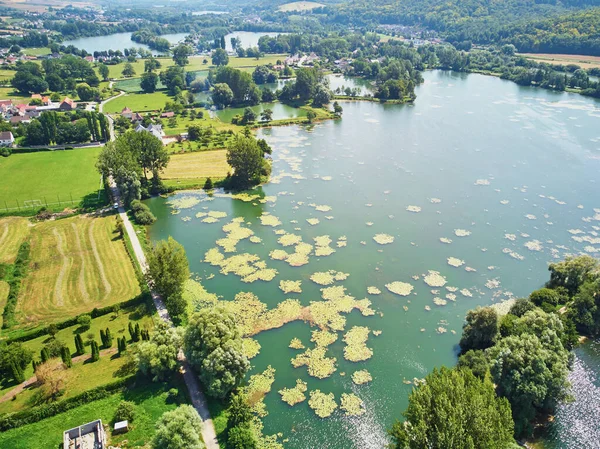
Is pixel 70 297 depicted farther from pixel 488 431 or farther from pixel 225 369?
pixel 488 431

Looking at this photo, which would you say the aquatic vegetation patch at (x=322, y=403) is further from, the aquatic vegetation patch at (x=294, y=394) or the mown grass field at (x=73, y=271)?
the mown grass field at (x=73, y=271)

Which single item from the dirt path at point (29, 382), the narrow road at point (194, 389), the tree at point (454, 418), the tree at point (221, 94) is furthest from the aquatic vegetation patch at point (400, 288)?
the tree at point (221, 94)

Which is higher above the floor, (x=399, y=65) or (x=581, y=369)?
(x=399, y=65)

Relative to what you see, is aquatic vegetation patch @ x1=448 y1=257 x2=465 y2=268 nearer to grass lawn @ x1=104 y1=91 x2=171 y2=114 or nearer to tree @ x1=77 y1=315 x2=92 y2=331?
tree @ x1=77 y1=315 x2=92 y2=331

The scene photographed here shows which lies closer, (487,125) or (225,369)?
(225,369)

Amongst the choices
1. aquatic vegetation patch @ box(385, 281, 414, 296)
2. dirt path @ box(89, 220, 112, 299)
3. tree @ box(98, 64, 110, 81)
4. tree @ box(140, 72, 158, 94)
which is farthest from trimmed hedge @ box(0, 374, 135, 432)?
tree @ box(98, 64, 110, 81)

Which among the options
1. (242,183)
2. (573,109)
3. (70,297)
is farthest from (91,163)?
(573,109)

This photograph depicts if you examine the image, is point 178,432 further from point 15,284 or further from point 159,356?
point 15,284
